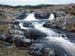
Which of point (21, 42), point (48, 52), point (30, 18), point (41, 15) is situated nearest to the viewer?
point (48, 52)

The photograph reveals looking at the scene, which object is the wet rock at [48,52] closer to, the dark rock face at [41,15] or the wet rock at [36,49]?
the wet rock at [36,49]

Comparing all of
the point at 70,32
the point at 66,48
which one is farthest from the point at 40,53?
the point at 70,32

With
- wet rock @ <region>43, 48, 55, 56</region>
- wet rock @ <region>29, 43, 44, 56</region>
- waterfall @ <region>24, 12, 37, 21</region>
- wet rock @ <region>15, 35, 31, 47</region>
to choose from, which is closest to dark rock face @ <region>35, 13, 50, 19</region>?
waterfall @ <region>24, 12, 37, 21</region>

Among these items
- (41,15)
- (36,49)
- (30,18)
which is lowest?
(30,18)

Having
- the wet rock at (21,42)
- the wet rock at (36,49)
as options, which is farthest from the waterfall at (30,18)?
the wet rock at (36,49)

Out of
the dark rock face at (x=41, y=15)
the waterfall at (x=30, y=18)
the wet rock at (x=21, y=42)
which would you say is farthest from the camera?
the dark rock face at (x=41, y=15)

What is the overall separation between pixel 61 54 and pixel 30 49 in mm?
2271

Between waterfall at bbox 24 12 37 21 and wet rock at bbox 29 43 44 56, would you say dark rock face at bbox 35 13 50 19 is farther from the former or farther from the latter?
wet rock at bbox 29 43 44 56

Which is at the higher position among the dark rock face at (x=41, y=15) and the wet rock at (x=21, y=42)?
the wet rock at (x=21, y=42)

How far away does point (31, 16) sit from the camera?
50.9 m

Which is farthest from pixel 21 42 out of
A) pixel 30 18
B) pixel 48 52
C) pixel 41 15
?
pixel 41 15

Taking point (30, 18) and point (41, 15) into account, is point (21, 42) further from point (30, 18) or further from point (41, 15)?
point (41, 15)

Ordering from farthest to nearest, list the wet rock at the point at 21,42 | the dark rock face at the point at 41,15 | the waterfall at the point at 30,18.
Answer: the dark rock face at the point at 41,15 → the waterfall at the point at 30,18 → the wet rock at the point at 21,42

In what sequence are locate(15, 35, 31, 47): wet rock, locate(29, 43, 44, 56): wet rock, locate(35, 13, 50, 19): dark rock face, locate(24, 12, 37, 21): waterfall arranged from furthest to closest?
locate(35, 13, 50, 19): dark rock face → locate(24, 12, 37, 21): waterfall → locate(15, 35, 31, 47): wet rock → locate(29, 43, 44, 56): wet rock
